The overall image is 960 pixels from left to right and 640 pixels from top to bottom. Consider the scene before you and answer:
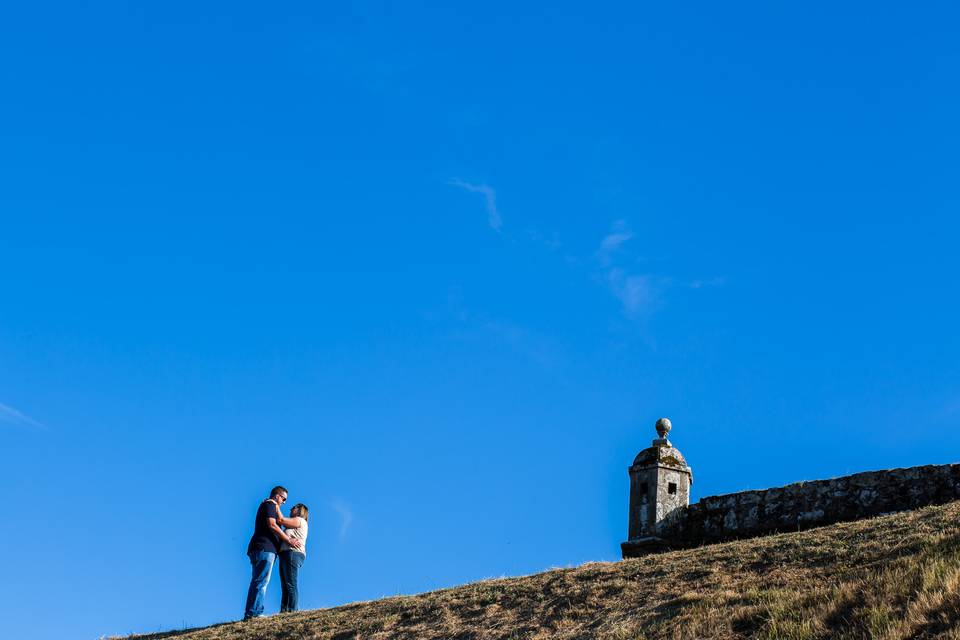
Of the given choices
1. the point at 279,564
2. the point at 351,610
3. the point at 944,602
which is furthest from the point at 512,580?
the point at 944,602

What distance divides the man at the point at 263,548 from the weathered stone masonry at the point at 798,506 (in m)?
5.95

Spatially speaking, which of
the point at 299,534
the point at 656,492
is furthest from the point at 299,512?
the point at 656,492

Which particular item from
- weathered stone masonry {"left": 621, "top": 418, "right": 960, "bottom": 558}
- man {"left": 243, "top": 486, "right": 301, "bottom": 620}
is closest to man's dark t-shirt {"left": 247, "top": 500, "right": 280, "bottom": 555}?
man {"left": 243, "top": 486, "right": 301, "bottom": 620}

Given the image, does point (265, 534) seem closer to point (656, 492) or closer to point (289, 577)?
point (289, 577)

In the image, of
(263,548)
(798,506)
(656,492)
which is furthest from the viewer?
(656,492)

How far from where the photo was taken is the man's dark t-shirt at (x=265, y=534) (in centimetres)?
1521

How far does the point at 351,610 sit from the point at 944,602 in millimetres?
Answer: 8055

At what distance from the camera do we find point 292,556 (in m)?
15.5

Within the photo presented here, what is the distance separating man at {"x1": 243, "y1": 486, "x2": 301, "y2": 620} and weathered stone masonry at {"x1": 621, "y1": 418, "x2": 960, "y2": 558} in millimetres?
5948

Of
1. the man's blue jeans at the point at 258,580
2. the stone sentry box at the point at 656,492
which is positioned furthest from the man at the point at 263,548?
the stone sentry box at the point at 656,492

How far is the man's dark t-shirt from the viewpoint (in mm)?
15211

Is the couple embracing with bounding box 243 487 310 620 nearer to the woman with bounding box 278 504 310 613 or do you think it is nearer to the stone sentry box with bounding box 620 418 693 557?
the woman with bounding box 278 504 310 613

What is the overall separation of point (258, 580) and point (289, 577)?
1.79 ft

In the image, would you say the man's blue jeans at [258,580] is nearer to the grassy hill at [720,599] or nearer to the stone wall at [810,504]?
the grassy hill at [720,599]
